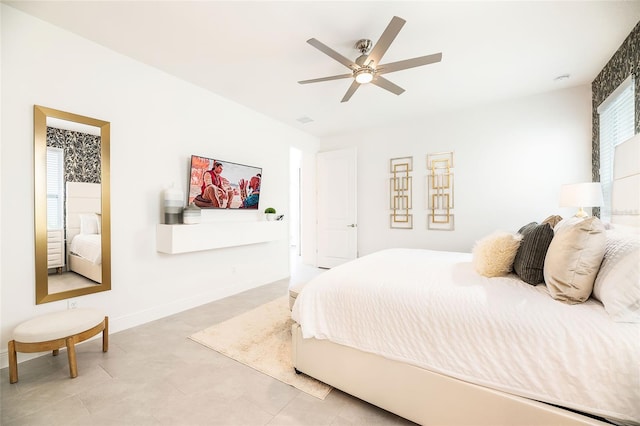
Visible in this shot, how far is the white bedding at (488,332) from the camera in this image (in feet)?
3.46

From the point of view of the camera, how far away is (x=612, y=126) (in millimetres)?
2814

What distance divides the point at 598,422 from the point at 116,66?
4136 millimetres

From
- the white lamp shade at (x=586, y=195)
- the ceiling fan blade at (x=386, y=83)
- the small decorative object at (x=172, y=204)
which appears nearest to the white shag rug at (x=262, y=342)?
the small decorative object at (x=172, y=204)

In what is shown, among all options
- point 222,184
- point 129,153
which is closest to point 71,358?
point 129,153

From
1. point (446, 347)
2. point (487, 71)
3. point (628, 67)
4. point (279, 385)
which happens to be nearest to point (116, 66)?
point (279, 385)

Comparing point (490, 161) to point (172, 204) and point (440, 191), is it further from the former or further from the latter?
point (172, 204)

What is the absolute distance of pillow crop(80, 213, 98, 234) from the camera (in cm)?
236

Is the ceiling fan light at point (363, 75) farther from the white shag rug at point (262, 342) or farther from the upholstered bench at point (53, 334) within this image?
the upholstered bench at point (53, 334)

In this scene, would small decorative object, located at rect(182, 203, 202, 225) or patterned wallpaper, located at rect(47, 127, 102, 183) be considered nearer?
patterned wallpaper, located at rect(47, 127, 102, 183)

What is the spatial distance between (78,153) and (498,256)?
3.47 meters

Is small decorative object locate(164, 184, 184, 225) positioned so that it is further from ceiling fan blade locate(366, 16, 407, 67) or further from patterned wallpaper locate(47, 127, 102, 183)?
ceiling fan blade locate(366, 16, 407, 67)

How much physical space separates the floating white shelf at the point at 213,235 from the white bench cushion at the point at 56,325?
877mm

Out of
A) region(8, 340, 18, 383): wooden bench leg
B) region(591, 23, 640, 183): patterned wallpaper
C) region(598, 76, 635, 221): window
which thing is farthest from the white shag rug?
region(598, 76, 635, 221): window

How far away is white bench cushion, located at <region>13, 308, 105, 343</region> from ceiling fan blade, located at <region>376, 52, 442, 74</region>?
307 cm
